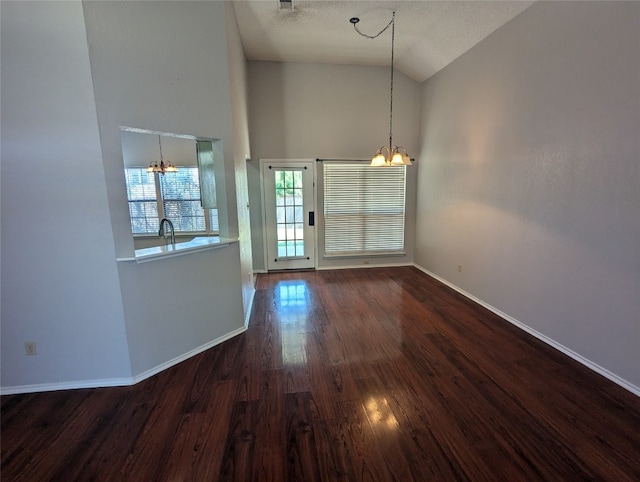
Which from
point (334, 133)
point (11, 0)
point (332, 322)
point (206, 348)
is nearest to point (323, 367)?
point (332, 322)

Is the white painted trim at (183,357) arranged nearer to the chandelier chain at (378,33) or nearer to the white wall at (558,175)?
the white wall at (558,175)

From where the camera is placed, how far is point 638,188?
215 centimetres

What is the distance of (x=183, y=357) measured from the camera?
2.76 metres

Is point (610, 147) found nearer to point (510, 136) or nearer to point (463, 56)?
point (510, 136)

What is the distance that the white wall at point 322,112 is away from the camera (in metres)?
5.08

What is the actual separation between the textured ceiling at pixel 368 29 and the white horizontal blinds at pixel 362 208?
5.69 ft

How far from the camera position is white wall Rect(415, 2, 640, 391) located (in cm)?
224

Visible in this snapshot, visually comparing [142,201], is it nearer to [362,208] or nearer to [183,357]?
[183,357]

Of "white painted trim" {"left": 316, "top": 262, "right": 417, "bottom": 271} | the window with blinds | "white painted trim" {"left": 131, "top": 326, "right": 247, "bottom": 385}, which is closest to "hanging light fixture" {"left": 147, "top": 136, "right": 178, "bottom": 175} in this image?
the window with blinds

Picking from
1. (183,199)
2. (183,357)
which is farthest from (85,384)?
(183,199)

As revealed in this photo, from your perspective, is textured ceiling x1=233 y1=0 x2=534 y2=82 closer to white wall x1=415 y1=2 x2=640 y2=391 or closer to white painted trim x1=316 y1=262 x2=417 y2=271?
white wall x1=415 y1=2 x2=640 y2=391

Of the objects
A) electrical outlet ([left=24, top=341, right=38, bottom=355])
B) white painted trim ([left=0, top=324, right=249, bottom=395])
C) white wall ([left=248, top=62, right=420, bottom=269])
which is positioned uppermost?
white wall ([left=248, top=62, right=420, bottom=269])

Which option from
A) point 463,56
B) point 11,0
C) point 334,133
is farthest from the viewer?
point 334,133

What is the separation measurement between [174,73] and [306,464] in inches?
119
